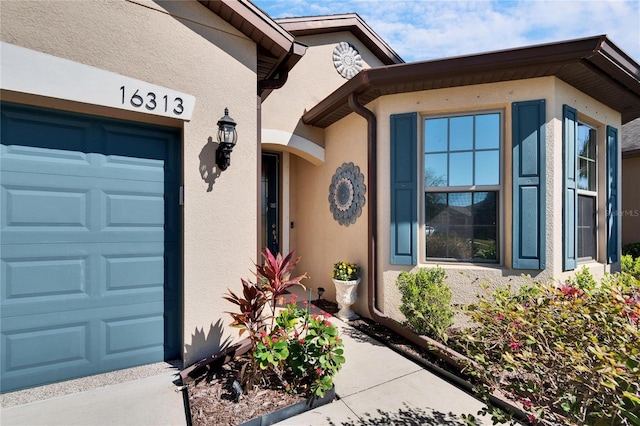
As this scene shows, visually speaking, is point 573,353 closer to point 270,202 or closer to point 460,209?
point 460,209

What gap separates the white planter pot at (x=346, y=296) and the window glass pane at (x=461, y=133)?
8.93 feet

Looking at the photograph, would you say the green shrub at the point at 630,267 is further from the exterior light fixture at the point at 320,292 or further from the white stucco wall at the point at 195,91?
the white stucco wall at the point at 195,91

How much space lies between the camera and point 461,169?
4.42m

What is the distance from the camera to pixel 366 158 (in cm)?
503

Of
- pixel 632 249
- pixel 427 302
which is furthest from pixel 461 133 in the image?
pixel 632 249

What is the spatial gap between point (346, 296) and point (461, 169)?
278 centimetres

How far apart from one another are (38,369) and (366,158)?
4.87 meters

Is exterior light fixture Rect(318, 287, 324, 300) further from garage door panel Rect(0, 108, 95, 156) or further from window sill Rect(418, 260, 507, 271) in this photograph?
garage door panel Rect(0, 108, 95, 156)

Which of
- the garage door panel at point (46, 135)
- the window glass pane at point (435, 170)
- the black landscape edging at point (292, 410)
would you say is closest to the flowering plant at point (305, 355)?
the black landscape edging at point (292, 410)

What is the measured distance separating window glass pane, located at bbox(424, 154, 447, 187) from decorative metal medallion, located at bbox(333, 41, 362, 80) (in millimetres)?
3479

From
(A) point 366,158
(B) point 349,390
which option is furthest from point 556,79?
(B) point 349,390

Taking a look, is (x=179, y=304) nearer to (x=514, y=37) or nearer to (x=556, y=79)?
(x=556, y=79)

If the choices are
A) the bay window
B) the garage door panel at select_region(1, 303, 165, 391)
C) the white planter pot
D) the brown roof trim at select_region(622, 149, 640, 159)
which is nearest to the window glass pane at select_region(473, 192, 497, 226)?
the bay window

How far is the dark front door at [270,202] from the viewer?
659 cm
